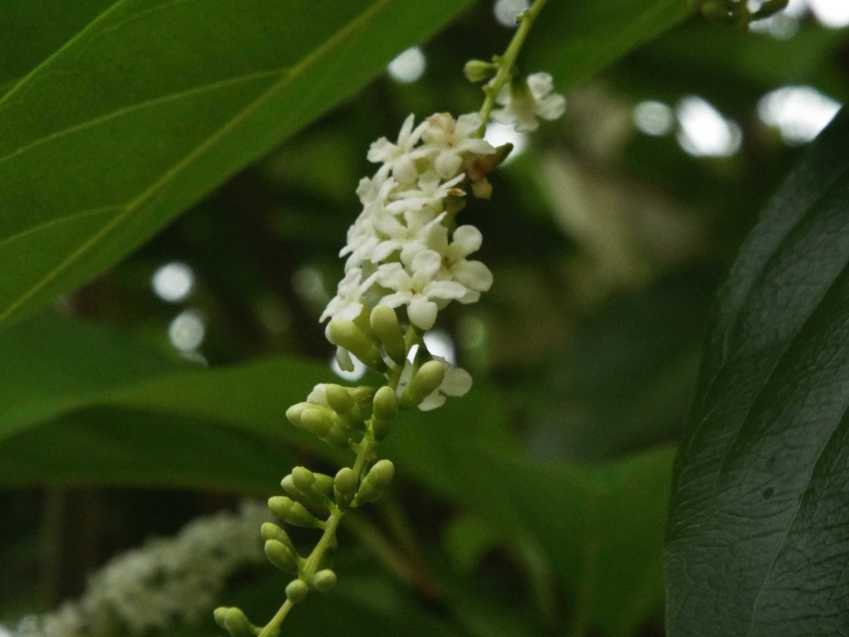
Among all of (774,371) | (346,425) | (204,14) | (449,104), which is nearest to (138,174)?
(204,14)

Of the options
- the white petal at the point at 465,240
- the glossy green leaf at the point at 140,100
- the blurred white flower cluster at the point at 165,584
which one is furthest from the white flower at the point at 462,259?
the blurred white flower cluster at the point at 165,584

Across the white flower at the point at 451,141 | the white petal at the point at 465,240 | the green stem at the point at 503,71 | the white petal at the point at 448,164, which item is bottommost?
the white petal at the point at 465,240

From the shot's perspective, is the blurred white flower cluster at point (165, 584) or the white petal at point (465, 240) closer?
the white petal at point (465, 240)

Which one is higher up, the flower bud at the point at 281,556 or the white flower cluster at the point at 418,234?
the white flower cluster at the point at 418,234

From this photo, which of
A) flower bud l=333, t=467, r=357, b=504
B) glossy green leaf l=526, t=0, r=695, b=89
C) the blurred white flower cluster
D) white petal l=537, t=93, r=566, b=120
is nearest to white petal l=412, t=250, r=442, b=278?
flower bud l=333, t=467, r=357, b=504

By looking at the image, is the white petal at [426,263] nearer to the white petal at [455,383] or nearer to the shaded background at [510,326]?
the white petal at [455,383]

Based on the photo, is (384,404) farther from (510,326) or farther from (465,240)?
(510,326)

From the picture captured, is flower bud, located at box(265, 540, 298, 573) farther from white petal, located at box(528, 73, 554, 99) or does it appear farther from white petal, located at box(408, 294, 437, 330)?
white petal, located at box(528, 73, 554, 99)
